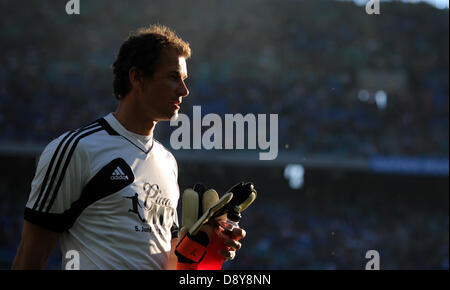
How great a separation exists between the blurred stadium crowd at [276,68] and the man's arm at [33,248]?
12062mm

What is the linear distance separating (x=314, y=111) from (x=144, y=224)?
1395 cm

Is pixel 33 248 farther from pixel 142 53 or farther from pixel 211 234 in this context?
pixel 142 53

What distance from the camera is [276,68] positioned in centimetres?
1662

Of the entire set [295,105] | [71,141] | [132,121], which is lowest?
[71,141]

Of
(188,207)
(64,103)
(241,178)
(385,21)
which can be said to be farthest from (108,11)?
(188,207)

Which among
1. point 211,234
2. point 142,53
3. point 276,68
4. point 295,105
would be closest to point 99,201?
point 211,234

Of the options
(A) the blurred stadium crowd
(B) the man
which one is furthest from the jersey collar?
(A) the blurred stadium crowd

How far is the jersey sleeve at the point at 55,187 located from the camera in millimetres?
1910

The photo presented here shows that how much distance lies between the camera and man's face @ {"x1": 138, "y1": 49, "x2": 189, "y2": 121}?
7.22ft

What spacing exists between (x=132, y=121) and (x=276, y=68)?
48.3 feet

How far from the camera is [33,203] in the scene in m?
1.92

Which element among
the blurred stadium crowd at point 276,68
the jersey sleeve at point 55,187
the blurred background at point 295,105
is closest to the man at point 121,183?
the jersey sleeve at point 55,187

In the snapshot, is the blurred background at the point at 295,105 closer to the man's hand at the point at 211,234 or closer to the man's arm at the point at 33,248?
the man's hand at the point at 211,234
